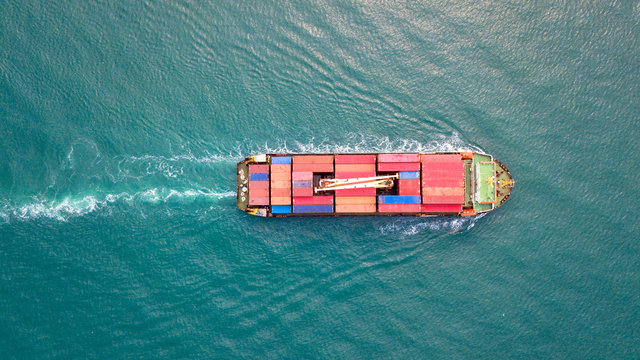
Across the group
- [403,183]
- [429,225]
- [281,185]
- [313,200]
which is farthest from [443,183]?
[281,185]

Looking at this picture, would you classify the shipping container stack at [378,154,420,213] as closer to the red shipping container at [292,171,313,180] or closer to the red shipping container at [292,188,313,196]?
the red shipping container at [292,188,313,196]

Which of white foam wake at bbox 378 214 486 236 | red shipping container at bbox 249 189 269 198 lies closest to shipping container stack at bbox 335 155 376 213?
white foam wake at bbox 378 214 486 236

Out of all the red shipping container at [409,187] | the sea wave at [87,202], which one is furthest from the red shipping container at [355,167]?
the sea wave at [87,202]

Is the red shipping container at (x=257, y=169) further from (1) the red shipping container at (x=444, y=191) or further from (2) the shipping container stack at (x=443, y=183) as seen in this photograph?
(1) the red shipping container at (x=444, y=191)

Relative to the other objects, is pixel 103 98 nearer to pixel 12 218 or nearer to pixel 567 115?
pixel 12 218

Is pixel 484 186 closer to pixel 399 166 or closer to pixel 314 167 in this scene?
→ pixel 399 166

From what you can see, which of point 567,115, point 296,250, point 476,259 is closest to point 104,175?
point 296,250

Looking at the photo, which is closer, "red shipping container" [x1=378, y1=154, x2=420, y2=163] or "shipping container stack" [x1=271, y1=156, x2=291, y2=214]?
"red shipping container" [x1=378, y1=154, x2=420, y2=163]
